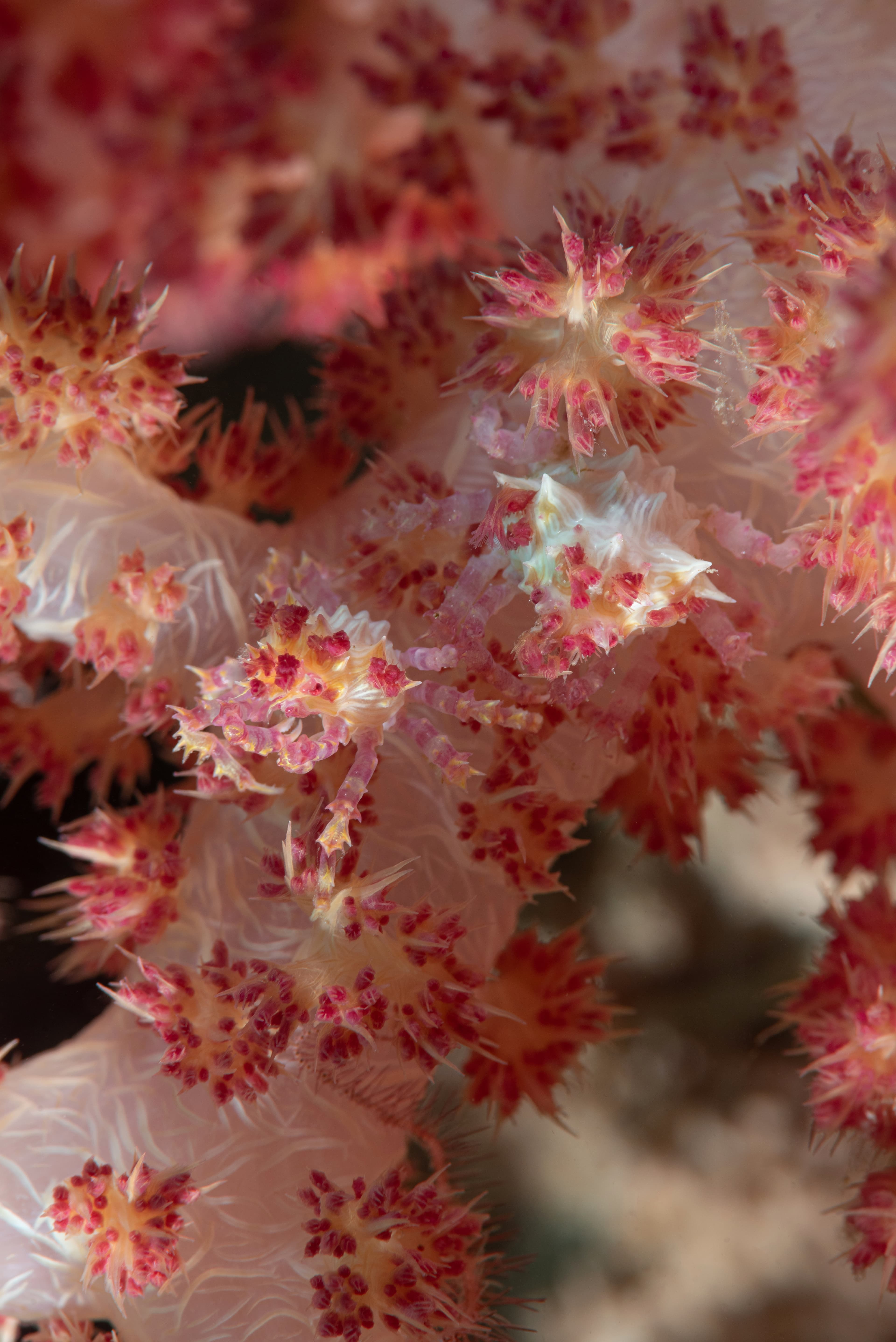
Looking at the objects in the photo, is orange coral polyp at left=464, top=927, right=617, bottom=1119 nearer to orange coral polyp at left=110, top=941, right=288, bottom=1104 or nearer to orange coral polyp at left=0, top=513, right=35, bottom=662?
orange coral polyp at left=110, top=941, right=288, bottom=1104

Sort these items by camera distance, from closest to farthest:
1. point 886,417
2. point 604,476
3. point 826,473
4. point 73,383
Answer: point 886,417 < point 826,473 < point 604,476 < point 73,383

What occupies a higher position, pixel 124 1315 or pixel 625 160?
pixel 625 160

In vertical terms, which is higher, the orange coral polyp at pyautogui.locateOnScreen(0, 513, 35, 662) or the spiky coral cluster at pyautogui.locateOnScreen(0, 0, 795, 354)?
the spiky coral cluster at pyautogui.locateOnScreen(0, 0, 795, 354)

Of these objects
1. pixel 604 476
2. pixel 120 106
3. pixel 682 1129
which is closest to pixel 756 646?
pixel 604 476

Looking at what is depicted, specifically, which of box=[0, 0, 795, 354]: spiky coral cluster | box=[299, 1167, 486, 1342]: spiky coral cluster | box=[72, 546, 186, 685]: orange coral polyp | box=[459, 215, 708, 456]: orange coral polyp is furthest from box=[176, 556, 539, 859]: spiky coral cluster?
box=[0, 0, 795, 354]: spiky coral cluster

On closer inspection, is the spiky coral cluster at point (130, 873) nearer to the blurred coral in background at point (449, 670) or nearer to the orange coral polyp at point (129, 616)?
the blurred coral in background at point (449, 670)

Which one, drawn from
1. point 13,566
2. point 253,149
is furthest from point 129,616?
point 253,149

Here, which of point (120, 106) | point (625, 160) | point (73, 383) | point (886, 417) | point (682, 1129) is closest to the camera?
point (886, 417)

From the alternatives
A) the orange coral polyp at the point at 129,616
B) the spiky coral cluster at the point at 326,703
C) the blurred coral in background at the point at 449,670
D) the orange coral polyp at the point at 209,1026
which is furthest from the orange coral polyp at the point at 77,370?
the orange coral polyp at the point at 209,1026

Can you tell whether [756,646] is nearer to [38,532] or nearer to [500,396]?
[500,396]
